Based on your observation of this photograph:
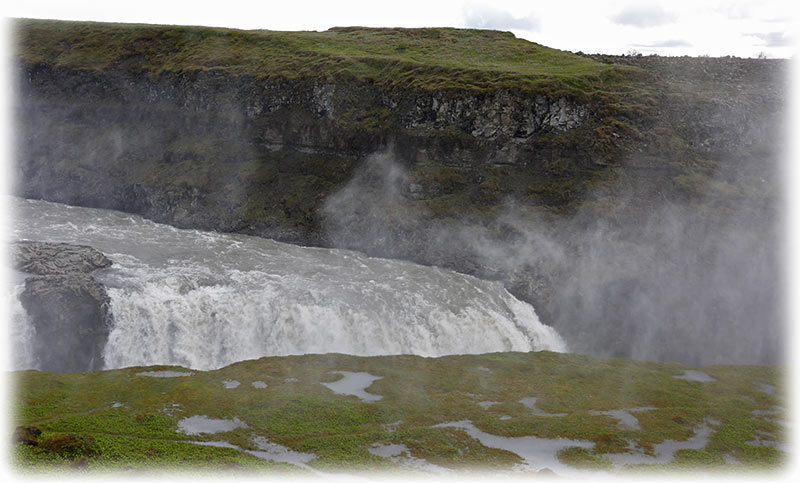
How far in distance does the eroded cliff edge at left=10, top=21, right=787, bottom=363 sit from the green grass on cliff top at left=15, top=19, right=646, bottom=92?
1.64ft

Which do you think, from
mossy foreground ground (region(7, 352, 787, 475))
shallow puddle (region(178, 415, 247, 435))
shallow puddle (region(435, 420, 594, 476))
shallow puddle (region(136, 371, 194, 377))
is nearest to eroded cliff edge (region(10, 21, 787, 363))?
mossy foreground ground (region(7, 352, 787, 475))

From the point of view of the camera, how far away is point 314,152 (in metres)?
95.9

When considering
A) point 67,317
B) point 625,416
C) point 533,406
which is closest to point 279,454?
point 533,406

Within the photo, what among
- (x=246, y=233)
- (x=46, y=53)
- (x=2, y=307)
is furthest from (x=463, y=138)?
(x=46, y=53)

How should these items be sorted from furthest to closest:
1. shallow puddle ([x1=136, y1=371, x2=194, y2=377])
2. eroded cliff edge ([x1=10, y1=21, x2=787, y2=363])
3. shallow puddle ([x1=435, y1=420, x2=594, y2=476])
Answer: eroded cliff edge ([x1=10, y1=21, x2=787, y2=363]), shallow puddle ([x1=136, y1=371, x2=194, y2=377]), shallow puddle ([x1=435, y1=420, x2=594, y2=476])

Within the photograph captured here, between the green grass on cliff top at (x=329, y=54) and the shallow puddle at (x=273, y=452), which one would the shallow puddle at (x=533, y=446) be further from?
the green grass on cliff top at (x=329, y=54)

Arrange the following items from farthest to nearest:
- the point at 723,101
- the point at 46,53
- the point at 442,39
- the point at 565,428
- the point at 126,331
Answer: the point at 442,39 < the point at 46,53 < the point at 723,101 < the point at 126,331 < the point at 565,428

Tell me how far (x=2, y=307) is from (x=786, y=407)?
6440 centimetres

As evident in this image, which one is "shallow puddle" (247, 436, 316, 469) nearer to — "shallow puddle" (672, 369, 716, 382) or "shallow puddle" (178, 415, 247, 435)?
"shallow puddle" (178, 415, 247, 435)

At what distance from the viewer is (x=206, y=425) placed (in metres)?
40.3

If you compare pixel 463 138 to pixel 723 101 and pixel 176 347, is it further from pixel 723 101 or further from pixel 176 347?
pixel 176 347

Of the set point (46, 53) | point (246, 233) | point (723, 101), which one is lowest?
point (246, 233)

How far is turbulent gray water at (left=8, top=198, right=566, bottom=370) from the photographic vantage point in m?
58.3

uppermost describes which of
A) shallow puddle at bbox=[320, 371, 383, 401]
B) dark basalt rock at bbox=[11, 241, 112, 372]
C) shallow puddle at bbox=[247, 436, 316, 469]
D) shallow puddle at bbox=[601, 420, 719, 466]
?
dark basalt rock at bbox=[11, 241, 112, 372]
